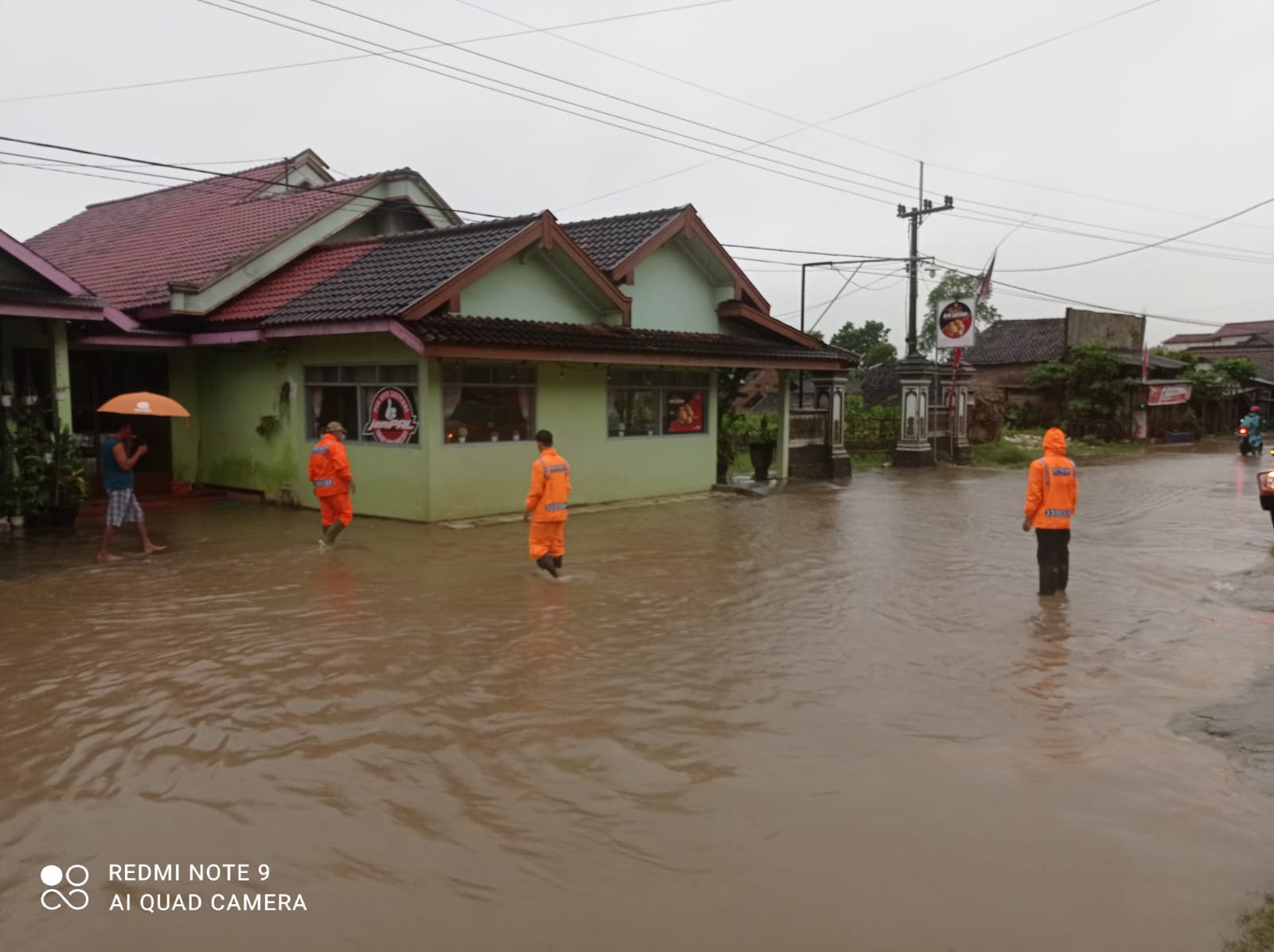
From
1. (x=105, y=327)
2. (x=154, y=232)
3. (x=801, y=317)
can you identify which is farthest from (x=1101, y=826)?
(x=801, y=317)

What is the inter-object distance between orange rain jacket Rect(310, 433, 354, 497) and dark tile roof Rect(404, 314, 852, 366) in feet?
6.87

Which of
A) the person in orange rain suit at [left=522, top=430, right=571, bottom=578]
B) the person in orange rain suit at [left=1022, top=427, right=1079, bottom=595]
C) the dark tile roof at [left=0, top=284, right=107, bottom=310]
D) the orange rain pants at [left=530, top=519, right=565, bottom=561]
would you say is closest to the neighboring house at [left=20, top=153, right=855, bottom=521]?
the dark tile roof at [left=0, top=284, right=107, bottom=310]

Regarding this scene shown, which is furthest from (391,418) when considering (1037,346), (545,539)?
(1037,346)

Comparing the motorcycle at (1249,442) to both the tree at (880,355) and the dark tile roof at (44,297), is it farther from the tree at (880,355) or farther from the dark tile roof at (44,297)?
the dark tile roof at (44,297)

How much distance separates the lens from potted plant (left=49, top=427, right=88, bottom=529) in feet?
44.5

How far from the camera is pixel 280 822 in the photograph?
4.86 metres

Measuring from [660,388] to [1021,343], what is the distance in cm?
3165

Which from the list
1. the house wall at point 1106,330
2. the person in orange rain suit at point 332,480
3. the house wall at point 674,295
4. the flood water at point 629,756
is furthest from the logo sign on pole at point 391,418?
the house wall at point 1106,330

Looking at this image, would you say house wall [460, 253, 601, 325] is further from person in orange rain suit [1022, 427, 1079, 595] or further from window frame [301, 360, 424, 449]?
person in orange rain suit [1022, 427, 1079, 595]

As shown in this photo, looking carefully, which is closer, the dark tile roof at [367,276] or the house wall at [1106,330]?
the dark tile roof at [367,276]

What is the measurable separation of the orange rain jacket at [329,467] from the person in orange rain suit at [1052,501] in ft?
25.1

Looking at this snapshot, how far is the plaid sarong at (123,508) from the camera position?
11523 mm

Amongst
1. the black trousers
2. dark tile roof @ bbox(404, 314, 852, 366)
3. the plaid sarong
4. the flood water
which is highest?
dark tile roof @ bbox(404, 314, 852, 366)

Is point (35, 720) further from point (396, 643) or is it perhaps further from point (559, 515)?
point (559, 515)
